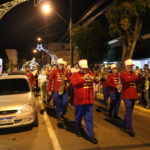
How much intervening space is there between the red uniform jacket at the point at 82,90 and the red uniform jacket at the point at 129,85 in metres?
1.07

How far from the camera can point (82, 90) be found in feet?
22.4

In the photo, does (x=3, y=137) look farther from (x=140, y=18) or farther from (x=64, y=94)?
(x=140, y=18)

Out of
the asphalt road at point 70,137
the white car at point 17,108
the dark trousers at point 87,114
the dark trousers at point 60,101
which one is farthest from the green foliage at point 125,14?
the dark trousers at point 87,114

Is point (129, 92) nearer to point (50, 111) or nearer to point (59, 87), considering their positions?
point (59, 87)

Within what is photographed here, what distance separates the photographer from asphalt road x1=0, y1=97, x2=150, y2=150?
6457 millimetres

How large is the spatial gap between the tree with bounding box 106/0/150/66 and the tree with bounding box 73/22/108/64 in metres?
6.17

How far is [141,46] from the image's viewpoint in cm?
2202

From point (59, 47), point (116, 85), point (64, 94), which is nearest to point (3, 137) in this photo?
point (64, 94)

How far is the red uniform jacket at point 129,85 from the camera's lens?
7.39m

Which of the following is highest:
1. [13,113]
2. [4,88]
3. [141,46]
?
[141,46]

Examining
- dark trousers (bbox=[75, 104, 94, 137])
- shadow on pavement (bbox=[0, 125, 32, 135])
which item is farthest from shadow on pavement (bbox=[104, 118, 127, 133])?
shadow on pavement (bbox=[0, 125, 32, 135])

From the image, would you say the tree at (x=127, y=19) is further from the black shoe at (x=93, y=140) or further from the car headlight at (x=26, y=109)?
the black shoe at (x=93, y=140)

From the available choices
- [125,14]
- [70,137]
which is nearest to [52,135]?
[70,137]

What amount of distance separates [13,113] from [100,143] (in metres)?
2.46
